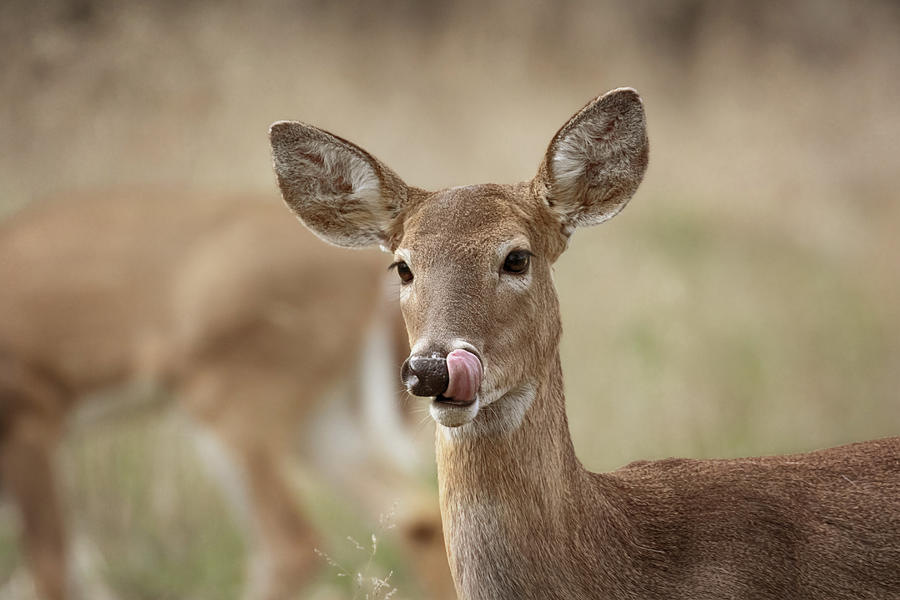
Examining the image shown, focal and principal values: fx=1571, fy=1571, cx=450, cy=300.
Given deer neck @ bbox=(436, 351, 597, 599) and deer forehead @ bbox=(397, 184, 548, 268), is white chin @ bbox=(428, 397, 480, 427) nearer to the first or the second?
deer neck @ bbox=(436, 351, 597, 599)

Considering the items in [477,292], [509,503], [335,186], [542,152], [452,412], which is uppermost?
[542,152]

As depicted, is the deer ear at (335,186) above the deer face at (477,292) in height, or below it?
above

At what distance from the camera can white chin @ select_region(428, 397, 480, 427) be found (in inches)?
130

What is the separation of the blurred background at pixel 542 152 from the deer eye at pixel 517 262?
3.60 m

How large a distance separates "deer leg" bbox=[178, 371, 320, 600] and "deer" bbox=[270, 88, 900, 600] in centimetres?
320

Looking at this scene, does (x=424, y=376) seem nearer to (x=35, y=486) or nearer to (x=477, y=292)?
(x=477, y=292)

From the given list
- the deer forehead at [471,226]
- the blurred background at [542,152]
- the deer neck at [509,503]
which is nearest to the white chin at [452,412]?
the deer neck at [509,503]

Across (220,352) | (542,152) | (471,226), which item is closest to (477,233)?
(471,226)

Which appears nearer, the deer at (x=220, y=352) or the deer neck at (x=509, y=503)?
the deer neck at (x=509, y=503)

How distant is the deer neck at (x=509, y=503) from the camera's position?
11.6 ft

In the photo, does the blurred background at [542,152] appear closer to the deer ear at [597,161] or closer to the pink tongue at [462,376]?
the deer ear at [597,161]

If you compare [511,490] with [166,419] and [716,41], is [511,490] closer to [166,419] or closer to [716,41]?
[166,419]

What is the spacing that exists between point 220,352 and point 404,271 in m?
3.49

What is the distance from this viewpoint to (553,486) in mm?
3604
